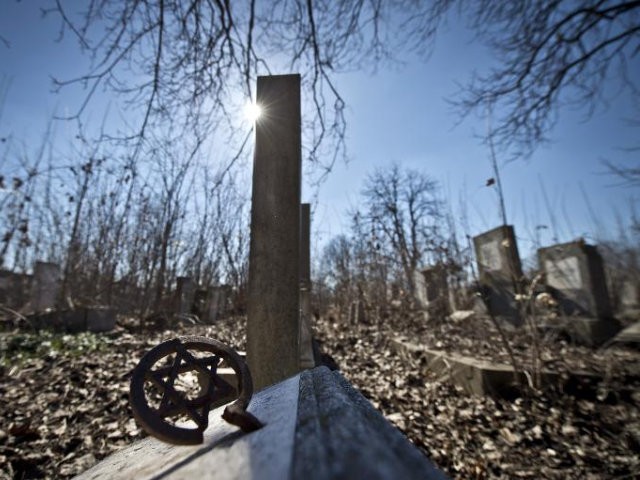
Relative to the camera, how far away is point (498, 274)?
6.55m

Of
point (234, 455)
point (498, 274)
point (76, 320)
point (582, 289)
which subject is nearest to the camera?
point (234, 455)

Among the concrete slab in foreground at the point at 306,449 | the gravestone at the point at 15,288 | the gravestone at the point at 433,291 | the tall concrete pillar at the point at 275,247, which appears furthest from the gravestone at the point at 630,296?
the gravestone at the point at 15,288

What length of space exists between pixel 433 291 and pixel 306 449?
7940 mm

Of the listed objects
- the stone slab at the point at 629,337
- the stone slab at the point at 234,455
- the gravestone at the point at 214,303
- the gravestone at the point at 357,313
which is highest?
the gravestone at the point at 214,303

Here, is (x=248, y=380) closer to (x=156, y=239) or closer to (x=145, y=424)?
(x=145, y=424)

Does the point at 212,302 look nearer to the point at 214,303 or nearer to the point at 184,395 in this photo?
the point at 214,303

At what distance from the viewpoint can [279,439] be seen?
23.0 inches

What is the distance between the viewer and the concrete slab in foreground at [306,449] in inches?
18.2

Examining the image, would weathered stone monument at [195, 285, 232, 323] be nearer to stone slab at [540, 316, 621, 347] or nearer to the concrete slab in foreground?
stone slab at [540, 316, 621, 347]

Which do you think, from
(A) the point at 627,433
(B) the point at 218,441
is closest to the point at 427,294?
(A) the point at 627,433

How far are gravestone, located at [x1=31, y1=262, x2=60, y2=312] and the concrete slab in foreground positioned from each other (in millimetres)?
7807

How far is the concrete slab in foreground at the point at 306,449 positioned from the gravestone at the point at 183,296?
780 cm

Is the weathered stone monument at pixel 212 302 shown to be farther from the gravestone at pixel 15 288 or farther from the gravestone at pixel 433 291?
the gravestone at pixel 433 291

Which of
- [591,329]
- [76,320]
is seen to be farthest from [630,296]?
[76,320]
